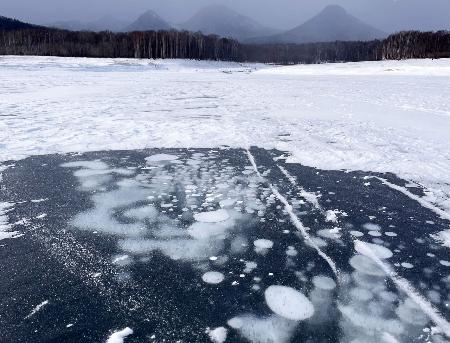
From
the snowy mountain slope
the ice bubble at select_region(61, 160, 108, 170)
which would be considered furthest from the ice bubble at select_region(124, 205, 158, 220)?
the snowy mountain slope

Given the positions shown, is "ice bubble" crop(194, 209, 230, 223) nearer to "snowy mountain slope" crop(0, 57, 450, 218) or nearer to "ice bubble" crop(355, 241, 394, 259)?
"ice bubble" crop(355, 241, 394, 259)

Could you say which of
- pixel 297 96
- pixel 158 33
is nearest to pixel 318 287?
pixel 297 96

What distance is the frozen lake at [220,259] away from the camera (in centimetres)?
247

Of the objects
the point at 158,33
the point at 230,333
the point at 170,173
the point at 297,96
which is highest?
the point at 158,33

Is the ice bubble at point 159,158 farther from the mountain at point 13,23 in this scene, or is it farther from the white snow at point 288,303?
the mountain at point 13,23

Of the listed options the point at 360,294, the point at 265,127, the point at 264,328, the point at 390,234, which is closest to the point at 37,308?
Result: the point at 264,328

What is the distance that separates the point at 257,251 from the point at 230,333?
3.45ft

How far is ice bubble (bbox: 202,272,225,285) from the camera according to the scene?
2.93 metres

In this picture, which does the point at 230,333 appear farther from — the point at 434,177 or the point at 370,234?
the point at 434,177

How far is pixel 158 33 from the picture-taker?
238 ft

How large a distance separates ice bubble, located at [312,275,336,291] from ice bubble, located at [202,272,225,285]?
69 cm

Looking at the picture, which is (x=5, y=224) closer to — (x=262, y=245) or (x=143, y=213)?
(x=143, y=213)

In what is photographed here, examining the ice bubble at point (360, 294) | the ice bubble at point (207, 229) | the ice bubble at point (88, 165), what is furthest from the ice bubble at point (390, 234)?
the ice bubble at point (88, 165)

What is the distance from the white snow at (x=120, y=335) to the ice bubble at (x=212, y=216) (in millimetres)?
1676
